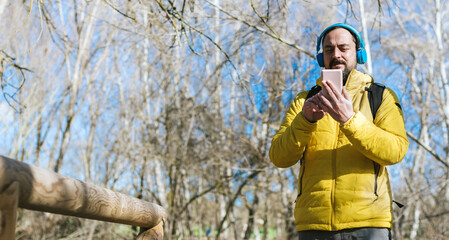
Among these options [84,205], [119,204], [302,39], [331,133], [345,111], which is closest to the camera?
[84,205]

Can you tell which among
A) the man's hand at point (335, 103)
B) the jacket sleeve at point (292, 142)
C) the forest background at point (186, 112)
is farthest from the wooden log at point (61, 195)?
the forest background at point (186, 112)

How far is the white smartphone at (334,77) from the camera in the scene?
2055 mm

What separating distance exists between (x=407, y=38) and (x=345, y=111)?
50.2ft

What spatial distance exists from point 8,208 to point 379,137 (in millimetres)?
1535

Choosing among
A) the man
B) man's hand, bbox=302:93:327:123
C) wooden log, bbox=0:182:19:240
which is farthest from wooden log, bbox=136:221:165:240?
wooden log, bbox=0:182:19:240

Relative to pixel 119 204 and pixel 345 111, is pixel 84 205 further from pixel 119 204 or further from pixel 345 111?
pixel 345 111

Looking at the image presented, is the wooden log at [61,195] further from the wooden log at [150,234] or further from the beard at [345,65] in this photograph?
the beard at [345,65]

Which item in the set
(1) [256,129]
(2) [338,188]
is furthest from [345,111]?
(1) [256,129]

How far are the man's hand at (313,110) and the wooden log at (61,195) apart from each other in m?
0.86

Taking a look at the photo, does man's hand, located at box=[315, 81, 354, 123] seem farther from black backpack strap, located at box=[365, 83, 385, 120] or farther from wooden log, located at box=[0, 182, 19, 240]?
wooden log, located at box=[0, 182, 19, 240]

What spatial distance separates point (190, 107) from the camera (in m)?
9.34

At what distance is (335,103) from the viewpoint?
2.06 m

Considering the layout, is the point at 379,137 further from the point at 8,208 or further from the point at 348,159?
the point at 8,208

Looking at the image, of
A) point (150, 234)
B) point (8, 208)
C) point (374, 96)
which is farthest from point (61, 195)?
point (374, 96)
